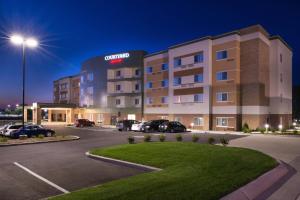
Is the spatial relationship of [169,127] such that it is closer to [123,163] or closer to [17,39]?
[17,39]

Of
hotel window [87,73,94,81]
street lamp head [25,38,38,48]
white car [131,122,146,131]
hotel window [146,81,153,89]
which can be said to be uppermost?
hotel window [87,73,94,81]

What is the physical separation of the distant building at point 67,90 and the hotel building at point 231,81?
43793 mm

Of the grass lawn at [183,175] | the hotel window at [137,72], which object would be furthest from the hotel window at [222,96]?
the grass lawn at [183,175]

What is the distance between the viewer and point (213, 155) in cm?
1362

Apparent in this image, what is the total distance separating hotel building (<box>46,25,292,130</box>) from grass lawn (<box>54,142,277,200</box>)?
80.3 feet

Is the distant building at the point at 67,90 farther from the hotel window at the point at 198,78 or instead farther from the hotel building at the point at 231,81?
the hotel window at the point at 198,78

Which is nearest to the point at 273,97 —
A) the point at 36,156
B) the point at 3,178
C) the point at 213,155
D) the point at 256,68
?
the point at 256,68

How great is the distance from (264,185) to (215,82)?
104ft

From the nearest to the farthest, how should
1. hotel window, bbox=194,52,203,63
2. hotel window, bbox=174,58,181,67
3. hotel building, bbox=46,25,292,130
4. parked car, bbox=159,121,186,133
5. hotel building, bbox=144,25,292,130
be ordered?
parked car, bbox=159,121,186,133 → hotel building, bbox=144,25,292,130 → hotel building, bbox=46,25,292,130 → hotel window, bbox=194,52,203,63 → hotel window, bbox=174,58,181,67

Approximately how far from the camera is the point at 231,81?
37.8m

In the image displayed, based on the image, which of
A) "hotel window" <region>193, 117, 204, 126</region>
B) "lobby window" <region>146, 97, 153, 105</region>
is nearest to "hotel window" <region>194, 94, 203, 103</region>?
"hotel window" <region>193, 117, 204, 126</region>

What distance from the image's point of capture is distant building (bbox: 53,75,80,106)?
81.9 metres

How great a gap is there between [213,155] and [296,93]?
229 feet

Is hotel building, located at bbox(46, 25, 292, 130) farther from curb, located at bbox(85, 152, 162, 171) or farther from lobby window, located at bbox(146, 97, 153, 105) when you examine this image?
curb, located at bbox(85, 152, 162, 171)
